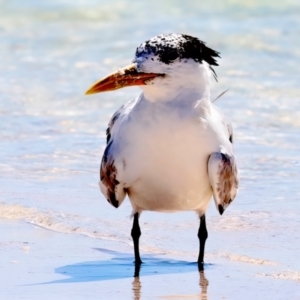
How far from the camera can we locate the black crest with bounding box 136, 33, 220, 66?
612 centimetres

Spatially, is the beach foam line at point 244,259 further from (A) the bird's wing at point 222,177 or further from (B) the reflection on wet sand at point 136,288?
(B) the reflection on wet sand at point 136,288

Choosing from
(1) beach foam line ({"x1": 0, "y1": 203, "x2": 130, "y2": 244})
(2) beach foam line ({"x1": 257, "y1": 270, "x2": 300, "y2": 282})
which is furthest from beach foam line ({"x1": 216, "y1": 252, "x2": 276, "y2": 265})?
(1) beach foam line ({"x1": 0, "y1": 203, "x2": 130, "y2": 244})

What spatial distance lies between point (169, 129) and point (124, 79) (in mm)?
395

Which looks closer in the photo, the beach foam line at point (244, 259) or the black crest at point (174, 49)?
the black crest at point (174, 49)

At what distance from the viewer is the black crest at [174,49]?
6.12 m

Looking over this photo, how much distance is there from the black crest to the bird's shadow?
1291 millimetres

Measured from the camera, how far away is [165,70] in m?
6.12

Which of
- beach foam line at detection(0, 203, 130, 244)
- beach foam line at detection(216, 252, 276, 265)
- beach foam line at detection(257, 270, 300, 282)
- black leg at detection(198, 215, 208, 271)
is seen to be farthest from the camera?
beach foam line at detection(0, 203, 130, 244)

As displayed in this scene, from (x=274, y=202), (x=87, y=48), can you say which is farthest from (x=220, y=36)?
(x=274, y=202)

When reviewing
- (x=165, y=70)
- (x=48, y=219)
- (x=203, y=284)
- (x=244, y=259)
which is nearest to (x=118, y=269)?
(x=203, y=284)

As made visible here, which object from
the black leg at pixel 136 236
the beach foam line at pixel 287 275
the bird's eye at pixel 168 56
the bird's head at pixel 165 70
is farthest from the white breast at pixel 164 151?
the beach foam line at pixel 287 275

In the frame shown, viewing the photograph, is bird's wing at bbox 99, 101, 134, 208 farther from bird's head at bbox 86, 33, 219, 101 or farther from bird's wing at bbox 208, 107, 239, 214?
bird's wing at bbox 208, 107, 239, 214

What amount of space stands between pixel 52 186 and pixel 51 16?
8.82 m

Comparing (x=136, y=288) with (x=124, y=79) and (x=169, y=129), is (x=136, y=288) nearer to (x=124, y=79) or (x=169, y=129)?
(x=169, y=129)
